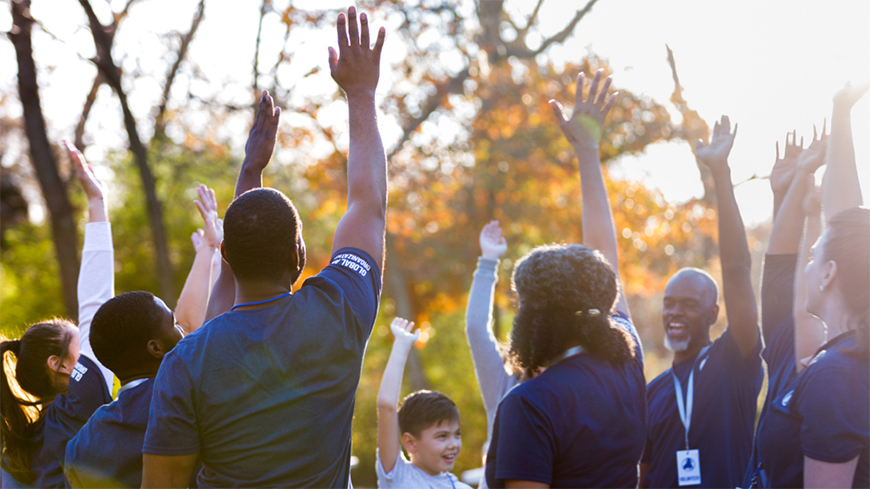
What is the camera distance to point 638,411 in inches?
86.9

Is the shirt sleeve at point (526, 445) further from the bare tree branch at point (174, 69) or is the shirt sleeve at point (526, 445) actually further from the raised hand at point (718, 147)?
the bare tree branch at point (174, 69)

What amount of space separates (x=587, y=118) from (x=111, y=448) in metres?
2.50

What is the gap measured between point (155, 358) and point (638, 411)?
1690 millimetres

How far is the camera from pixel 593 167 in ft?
10.6

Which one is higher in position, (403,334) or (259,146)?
(259,146)

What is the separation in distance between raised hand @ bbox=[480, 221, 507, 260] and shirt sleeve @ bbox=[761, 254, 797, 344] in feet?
4.09

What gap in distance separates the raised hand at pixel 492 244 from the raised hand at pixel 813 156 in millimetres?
1513

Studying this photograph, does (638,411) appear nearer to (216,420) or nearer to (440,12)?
(216,420)

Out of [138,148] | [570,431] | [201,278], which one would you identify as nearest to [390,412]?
[201,278]

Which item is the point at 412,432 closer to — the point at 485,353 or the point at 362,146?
the point at 485,353

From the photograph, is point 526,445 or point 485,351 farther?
point 485,351

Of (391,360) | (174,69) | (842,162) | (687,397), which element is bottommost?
(687,397)

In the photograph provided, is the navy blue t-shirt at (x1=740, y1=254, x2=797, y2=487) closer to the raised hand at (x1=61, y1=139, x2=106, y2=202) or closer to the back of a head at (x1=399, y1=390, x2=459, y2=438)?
the back of a head at (x1=399, y1=390, x2=459, y2=438)

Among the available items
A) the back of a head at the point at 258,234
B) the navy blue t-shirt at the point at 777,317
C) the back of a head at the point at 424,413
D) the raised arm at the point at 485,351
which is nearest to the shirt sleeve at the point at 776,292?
the navy blue t-shirt at the point at 777,317
